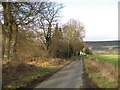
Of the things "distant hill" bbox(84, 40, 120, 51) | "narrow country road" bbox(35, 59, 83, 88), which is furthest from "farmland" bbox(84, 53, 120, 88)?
"distant hill" bbox(84, 40, 120, 51)

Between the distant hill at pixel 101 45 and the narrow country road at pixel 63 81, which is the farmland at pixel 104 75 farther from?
the distant hill at pixel 101 45

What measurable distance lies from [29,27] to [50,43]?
21.5 metres

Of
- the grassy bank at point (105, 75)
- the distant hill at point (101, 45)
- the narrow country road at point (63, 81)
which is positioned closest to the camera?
the narrow country road at point (63, 81)

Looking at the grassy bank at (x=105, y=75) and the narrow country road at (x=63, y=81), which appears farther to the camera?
the grassy bank at (x=105, y=75)

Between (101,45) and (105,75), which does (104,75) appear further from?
(101,45)

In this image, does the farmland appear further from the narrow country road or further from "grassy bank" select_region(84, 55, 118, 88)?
the narrow country road

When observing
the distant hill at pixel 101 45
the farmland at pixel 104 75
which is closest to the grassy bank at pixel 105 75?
the farmland at pixel 104 75

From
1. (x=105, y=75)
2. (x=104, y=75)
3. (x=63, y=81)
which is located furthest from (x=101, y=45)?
(x=63, y=81)

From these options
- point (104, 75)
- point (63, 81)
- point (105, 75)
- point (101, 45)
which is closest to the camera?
point (63, 81)

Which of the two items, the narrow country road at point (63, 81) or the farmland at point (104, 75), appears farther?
the farmland at point (104, 75)

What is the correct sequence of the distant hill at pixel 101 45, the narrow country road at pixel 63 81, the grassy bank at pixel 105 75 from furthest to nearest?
the distant hill at pixel 101 45
the grassy bank at pixel 105 75
the narrow country road at pixel 63 81

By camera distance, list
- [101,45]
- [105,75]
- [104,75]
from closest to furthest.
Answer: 1. [105,75]
2. [104,75]
3. [101,45]

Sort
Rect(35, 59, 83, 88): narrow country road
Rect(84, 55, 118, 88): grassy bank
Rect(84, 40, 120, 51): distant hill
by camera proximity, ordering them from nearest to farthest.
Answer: Rect(35, 59, 83, 88): narrow country road → Rect(84, 55, 118, 88): grassy bank → Rect(84, 40, 120, 51): distant hill

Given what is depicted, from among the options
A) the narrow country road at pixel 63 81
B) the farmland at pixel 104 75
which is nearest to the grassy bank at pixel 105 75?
the farmland at pixel 104 75
